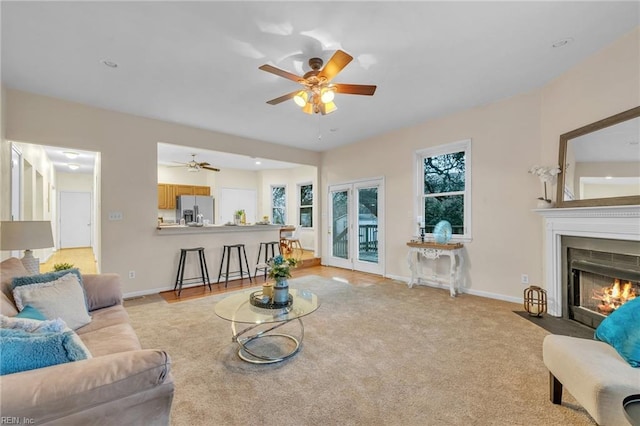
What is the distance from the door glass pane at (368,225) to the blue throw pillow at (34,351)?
5220 mm

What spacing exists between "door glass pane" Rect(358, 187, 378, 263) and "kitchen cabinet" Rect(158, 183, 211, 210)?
5227 millimetres

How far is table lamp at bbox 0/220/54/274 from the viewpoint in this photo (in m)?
2.51

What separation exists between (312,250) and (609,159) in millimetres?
6871

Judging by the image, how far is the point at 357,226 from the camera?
6.25 m

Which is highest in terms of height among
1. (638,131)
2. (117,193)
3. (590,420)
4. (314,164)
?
(314,164)

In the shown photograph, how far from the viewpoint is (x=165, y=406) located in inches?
44.9

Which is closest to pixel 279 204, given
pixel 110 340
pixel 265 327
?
pixel 265 327

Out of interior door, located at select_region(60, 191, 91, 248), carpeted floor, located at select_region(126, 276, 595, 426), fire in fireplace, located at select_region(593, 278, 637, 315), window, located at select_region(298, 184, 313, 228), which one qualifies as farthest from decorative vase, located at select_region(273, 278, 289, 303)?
interior door, located at select_region(60, 191, 91, 248)

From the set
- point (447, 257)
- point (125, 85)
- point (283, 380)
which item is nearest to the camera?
point (283, 380)

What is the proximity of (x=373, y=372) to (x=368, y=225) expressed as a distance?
4020mm

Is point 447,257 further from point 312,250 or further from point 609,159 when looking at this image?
point 312,250

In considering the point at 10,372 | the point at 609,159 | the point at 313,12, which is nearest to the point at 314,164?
the point at 313,12

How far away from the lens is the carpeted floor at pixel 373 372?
176 cm

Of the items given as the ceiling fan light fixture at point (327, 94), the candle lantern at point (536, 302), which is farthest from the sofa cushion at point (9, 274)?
the candle lantern at point (536, 302)
